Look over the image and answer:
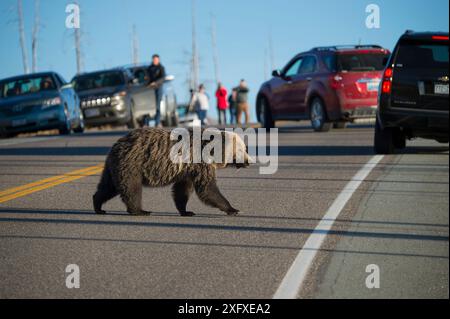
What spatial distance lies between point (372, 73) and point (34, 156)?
26.4 feet

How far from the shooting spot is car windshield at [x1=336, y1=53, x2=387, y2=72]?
2089cm

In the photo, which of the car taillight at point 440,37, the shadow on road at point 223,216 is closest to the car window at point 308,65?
the car taillight at point 440,37

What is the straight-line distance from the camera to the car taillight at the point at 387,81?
14.2 m

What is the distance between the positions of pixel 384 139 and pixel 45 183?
563 centimetres

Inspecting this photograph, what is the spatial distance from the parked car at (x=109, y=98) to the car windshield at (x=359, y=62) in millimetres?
9425

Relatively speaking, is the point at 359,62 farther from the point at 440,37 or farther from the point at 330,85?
the point at 440,37

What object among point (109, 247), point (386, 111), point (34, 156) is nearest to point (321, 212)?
point (109, 247)

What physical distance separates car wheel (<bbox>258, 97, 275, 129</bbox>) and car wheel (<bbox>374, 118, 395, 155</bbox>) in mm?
8980

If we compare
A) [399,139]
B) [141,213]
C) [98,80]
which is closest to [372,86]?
[399,139]

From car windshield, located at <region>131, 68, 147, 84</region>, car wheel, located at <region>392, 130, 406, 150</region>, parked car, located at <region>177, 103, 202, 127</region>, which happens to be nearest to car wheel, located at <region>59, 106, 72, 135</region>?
car windshield, located at <region>131, 68, 147, 84</region>

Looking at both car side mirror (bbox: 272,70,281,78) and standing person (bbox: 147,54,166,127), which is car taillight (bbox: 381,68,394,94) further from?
standing person (bbox: 147,54,166,127)

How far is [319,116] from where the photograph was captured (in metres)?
21.4

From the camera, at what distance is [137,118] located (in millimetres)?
28781
